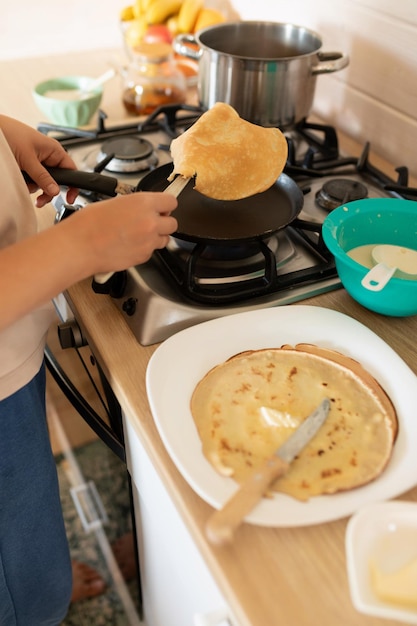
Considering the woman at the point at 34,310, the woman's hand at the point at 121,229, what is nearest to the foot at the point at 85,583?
the woman at the point at 34,310

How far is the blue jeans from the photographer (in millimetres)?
749

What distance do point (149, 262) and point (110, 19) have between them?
4.35 ft

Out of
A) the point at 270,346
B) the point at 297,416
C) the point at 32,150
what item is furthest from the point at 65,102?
the point at 297,416

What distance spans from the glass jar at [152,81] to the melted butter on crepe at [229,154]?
19.9 inches

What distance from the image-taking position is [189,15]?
1.30m

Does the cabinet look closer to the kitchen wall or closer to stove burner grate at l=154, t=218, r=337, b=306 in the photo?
stove burner grate at l=154, t=218, r=337, b=306

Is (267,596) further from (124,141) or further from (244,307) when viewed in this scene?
(124,141)

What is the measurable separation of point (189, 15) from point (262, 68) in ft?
1.64

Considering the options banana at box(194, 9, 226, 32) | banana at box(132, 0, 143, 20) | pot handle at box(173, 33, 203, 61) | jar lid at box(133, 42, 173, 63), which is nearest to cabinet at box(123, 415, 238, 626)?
pot handle at box(173, 33, 203, 61)

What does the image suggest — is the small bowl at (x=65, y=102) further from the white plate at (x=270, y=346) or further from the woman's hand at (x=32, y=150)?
the white plate at (x=270, y=346)

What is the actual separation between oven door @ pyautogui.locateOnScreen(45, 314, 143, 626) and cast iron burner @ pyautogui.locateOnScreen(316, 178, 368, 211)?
42 centimetres

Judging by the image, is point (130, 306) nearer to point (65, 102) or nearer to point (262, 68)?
point (262, 68)

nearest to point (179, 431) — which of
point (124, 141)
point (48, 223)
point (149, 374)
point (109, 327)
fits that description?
point (149, 374)

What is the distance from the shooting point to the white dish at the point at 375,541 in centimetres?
42
